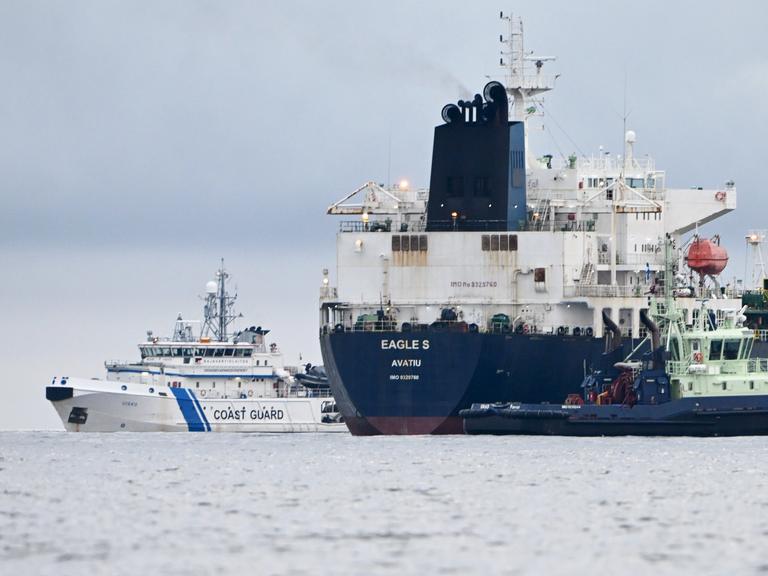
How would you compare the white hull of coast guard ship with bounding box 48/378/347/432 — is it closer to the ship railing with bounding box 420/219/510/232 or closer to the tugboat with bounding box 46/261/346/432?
the tugboat with bounding box 46/261/346/432

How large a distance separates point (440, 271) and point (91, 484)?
102 ft

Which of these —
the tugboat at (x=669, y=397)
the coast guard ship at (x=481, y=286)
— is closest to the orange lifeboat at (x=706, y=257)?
the coast guard ship at (x=481, y=286)

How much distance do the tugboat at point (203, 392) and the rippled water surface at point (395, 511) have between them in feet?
102

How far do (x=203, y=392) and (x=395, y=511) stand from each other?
6153 cm

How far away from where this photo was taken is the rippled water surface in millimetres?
43344

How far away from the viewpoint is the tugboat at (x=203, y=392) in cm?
10831

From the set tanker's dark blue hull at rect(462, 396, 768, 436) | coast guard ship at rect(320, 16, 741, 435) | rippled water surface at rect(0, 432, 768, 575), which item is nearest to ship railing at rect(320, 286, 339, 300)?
coast guard ship at rect(320, 16, 741, 435)

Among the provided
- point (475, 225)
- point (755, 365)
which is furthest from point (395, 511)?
point (475, 225)

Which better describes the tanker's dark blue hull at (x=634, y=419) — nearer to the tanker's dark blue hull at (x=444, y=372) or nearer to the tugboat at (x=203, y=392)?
the tanker's dark blue hull at (x=444, y=372)

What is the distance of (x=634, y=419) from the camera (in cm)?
8100

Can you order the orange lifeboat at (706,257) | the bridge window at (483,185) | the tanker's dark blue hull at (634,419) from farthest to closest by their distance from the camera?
the orange lifeboat at (706,257) → the bridge window at (483,185) → the tanker's dark blue hull at (634,419)

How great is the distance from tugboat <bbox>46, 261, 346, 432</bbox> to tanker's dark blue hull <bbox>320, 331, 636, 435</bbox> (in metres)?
21.5

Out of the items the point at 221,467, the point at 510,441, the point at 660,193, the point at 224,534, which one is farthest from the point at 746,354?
the point at 224,534

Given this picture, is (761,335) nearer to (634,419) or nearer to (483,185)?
(483,185)
